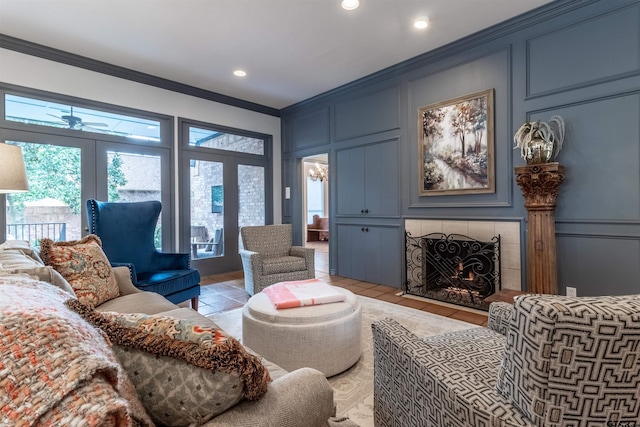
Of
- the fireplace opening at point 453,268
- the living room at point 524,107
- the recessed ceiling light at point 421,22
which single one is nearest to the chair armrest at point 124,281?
the living room at point 524,107

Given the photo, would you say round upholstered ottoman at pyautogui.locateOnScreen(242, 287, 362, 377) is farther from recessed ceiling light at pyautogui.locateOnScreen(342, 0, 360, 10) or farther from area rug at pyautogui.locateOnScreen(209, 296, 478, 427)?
recessed ceiling light at pyautogui.locateOnScreen(342, 0, 360, 10)

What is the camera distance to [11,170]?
7.10 feet

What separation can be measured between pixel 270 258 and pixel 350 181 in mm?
1672

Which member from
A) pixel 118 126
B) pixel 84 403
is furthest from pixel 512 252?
pixel 118 126

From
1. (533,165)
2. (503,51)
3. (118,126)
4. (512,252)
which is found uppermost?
(503,51)

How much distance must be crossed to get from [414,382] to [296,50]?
142 inches

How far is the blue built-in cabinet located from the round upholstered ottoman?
218cm

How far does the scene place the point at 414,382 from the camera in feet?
3.54

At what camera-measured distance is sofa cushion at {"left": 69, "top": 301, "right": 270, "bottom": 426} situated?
69 cm

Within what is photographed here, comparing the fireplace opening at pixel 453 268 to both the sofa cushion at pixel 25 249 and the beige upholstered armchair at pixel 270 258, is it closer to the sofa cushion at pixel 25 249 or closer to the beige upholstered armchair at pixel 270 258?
the beige upholstered armchair at pixel 270 258

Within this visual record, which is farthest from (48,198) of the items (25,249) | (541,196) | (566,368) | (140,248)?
(541,196)

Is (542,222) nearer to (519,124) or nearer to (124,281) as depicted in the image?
(519,124)

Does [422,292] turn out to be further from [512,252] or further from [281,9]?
[281,9]

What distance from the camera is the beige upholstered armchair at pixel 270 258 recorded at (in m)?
3.63
